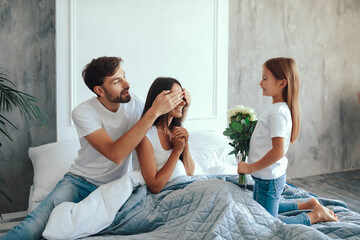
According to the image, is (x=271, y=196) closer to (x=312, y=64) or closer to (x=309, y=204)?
(x=309, y=204)

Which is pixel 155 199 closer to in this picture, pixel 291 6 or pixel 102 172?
pixel 102 172

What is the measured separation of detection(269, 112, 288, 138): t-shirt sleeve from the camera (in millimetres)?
1446

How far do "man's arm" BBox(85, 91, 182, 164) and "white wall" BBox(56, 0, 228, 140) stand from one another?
807 mm

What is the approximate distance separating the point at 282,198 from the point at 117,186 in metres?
0.92

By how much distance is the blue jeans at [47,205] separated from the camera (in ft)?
4.24

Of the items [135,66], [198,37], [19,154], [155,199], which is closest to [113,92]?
[155,199]

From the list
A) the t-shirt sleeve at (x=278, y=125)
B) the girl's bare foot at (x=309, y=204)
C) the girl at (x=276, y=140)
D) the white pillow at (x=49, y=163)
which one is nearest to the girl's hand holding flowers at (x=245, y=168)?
the girl at (x=276, y=140)

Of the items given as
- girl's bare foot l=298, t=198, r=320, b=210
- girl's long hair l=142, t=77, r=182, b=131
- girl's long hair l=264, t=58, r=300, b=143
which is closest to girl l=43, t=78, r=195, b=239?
girl's long hair l=142, t=77, r=182, b=131

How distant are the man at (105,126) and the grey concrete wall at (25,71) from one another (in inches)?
26.1

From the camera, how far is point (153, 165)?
1601 mm

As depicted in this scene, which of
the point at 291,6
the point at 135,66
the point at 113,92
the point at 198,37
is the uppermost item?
the point at 291,6

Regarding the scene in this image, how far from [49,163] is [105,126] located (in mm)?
482

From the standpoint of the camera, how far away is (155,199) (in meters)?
1.53

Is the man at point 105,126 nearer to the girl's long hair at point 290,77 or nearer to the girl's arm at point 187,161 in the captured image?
the girl's arm at point 187,161
